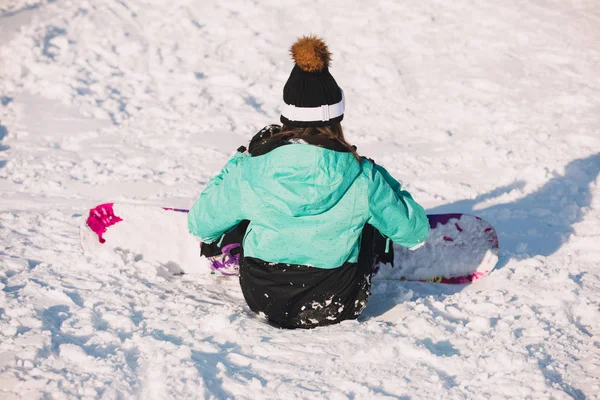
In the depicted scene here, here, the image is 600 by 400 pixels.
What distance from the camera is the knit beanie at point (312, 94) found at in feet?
8.66

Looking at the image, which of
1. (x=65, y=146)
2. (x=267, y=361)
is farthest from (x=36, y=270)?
(x=65, y=146)

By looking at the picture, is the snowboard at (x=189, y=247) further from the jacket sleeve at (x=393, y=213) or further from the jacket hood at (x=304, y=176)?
the jacket hood at (x=304, y=176)

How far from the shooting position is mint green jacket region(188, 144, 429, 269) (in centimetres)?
261

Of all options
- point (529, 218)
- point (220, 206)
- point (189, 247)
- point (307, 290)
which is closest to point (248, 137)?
point (189, 247)

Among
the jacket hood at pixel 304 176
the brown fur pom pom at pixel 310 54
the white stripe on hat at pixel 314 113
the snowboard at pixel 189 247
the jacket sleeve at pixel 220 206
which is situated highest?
the brown fur pom pom at pixel 310 54

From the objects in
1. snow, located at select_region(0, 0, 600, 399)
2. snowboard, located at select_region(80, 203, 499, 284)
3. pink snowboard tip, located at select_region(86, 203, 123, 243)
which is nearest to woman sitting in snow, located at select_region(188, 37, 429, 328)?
snow, located at select_region(0, 0, 600, 399)

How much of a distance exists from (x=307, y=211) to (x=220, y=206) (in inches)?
16.9

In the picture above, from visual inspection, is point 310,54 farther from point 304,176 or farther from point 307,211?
point 307,211

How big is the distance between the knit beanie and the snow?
0.95m

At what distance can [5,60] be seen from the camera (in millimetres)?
5992

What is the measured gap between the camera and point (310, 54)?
259 centimetres

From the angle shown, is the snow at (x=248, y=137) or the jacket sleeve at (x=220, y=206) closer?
the snow at (x=248, y=137)

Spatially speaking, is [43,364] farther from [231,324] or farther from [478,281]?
[478,281]

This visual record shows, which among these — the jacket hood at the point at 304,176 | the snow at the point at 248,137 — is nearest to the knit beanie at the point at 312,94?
the jacket hood at the point at 304,176
